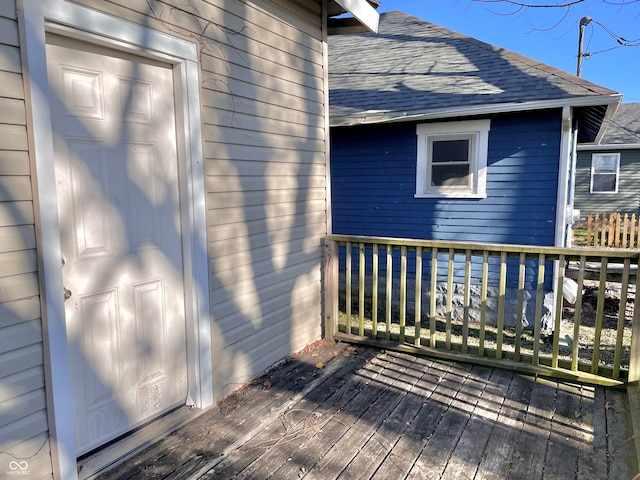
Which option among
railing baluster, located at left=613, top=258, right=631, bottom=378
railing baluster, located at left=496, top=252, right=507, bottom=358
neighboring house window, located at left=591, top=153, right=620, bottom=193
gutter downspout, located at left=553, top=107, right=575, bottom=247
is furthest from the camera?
neighboring house window, located at left=591, top=153, right=620, bottom=193

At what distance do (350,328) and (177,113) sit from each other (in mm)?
2403

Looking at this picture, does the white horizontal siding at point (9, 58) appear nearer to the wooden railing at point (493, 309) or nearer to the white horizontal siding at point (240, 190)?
the white horizontal siding at point (240, 190)

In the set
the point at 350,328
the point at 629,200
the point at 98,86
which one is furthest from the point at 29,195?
the point at 629,200

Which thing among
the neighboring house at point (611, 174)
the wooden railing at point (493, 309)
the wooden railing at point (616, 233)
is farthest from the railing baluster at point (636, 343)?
the neighboring house at point (611, 174)

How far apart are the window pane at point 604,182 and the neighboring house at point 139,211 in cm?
1264

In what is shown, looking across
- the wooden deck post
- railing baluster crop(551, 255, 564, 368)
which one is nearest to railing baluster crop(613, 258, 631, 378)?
railing baluster crop(551, 255, 564, 368)

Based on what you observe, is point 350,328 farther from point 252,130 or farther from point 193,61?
point 193,61

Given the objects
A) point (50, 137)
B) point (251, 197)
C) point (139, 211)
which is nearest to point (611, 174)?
point (251, 197)

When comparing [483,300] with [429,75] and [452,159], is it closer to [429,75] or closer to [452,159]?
[452,159]

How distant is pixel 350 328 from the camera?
4000 mm

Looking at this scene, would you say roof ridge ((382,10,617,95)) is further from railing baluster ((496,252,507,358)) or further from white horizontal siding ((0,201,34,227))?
white horizontal siding ((0,201,34,227))

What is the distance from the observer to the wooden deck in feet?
7.09

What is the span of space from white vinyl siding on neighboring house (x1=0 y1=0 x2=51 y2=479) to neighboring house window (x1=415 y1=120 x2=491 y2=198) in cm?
531

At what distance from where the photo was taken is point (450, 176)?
6.28 meters
